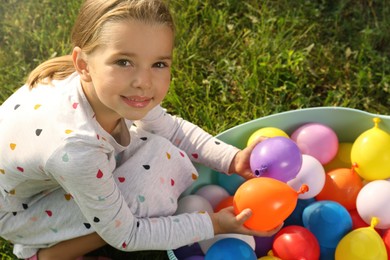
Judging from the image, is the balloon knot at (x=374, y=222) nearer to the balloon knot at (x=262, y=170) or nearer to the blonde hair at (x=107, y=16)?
the balloon knot at (x=262, y=170)

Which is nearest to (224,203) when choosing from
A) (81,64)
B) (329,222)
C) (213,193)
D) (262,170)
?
(213,193)

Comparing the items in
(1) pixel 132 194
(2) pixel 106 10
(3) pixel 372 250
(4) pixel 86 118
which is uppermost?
(2) pixel 106 10

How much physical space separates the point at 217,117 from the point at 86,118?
2.60 feet

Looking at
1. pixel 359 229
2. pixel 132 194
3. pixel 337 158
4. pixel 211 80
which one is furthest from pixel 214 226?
pixel 211 80

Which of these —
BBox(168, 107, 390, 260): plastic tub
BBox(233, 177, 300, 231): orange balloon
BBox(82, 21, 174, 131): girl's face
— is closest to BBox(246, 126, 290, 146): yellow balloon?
BBox(168, 107, 390, 260): plastic tub

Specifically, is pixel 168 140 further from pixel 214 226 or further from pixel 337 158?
pixel 337 158

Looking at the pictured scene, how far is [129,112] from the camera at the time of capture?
134 centimetres

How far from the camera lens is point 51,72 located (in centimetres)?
153

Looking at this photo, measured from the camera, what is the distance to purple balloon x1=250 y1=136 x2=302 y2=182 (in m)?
1.54

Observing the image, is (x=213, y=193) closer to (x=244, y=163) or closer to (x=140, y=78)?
(x=244, y=163)

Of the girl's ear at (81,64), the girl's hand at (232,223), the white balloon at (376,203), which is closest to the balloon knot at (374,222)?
the white balloon at (376,203)

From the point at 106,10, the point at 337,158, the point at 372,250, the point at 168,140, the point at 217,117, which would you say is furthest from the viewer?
the point at 217,117

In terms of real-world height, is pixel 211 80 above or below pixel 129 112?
below

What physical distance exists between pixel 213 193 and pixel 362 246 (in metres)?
0.46
